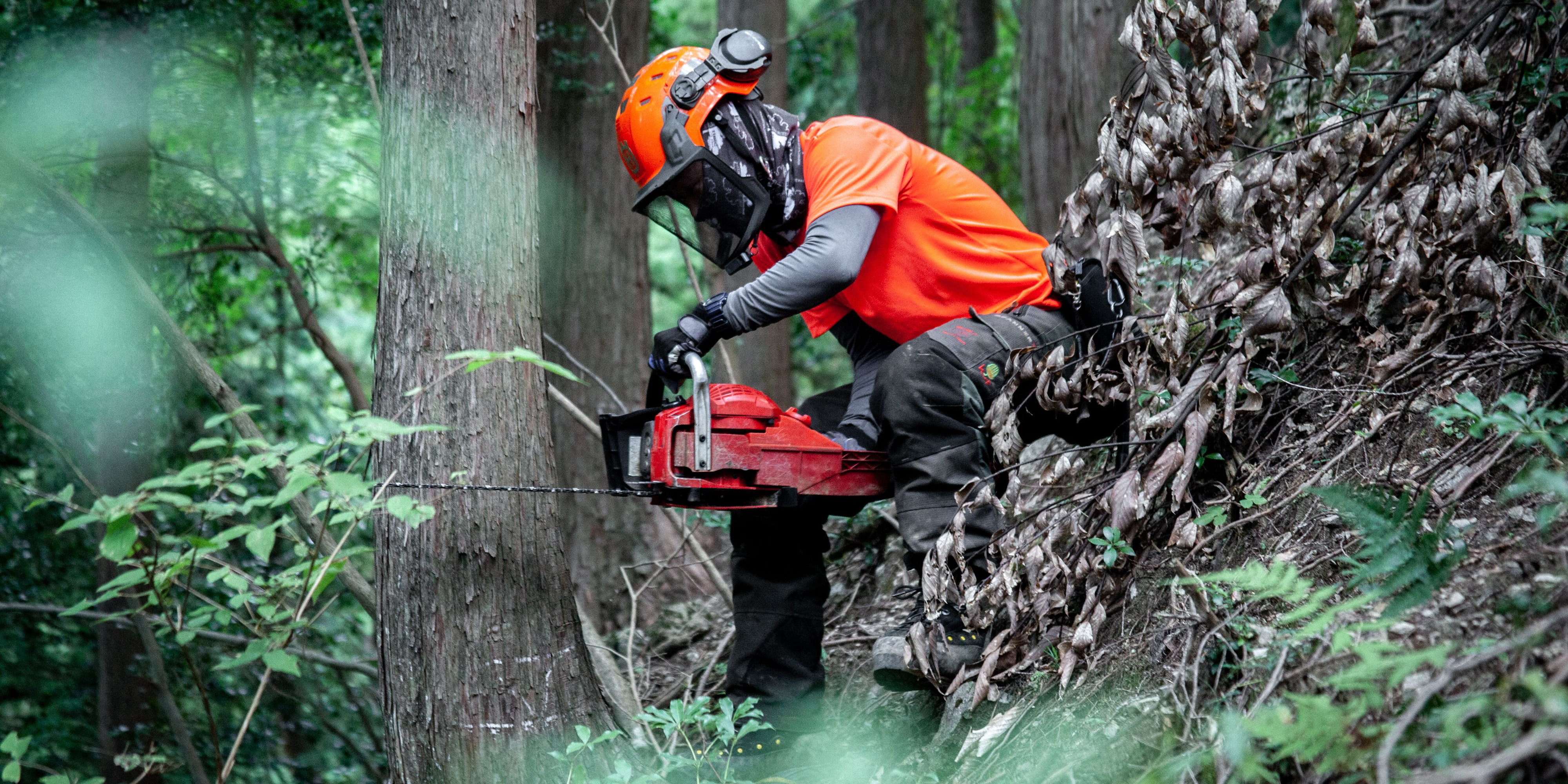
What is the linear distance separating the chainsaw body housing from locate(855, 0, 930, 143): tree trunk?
553cm

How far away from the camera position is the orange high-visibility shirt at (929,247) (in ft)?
11.2

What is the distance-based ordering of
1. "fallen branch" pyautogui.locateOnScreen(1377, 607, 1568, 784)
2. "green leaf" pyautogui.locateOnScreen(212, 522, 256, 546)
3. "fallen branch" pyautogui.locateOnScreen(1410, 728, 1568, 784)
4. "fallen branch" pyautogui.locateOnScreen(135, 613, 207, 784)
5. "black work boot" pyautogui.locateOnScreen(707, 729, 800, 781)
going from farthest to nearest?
"fallen branch" pyautogui.locateOnScreen(135, 613, 207, 784) → "black work boot" pyautogui.locateOnScreen(707, 729, 800, 781) → "green leaf" pyautogui.locateOnScreen(212, 522, 256, 546) → "fallen branch" pyautogui.locateOnScreen(1377, 607, 1568, 784) → "fallen branch" pyautogui.locateOnScreen(1410, 728, 1568, 784)

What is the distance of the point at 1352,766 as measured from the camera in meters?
1.76

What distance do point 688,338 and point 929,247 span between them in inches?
34.6

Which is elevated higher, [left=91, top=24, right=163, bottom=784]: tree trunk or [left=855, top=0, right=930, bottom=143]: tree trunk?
[left=855, top=0, right=930, bottom=143]: tree trunk

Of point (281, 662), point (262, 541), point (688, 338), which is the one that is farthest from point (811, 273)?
point (281, 662)

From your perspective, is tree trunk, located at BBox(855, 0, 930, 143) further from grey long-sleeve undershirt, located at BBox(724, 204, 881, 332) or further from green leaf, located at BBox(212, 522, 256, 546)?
green leaf, located at BBox(212, 522, 256, 546)

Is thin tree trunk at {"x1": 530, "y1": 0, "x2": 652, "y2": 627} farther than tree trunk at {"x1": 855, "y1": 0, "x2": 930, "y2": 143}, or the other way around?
tree trunk at {"x1": 855, "y1": 0, "x2": 930, "y2": 143}

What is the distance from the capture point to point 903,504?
10.3 feet

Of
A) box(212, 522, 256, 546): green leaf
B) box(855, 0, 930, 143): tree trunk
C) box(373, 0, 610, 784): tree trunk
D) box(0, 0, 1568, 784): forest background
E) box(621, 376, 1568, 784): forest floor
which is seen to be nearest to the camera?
box(621, 376, 1568, 784): forest floor

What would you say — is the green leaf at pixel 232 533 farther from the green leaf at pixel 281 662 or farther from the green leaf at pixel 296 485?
the green leaf at pixel 281 662

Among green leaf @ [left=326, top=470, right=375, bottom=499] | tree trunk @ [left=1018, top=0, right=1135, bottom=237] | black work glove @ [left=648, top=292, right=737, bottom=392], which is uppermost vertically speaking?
tree trunk @ [left=1018, top=0, right=1135, bottom=237]

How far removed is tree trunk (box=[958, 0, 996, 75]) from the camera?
1086cm

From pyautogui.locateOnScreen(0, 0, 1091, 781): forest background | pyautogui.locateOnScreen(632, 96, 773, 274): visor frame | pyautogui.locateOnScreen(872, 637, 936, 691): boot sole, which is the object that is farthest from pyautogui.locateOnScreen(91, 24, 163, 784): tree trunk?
pyautogui.locateOnScreen(872, 637, 936, 691): boot sole
